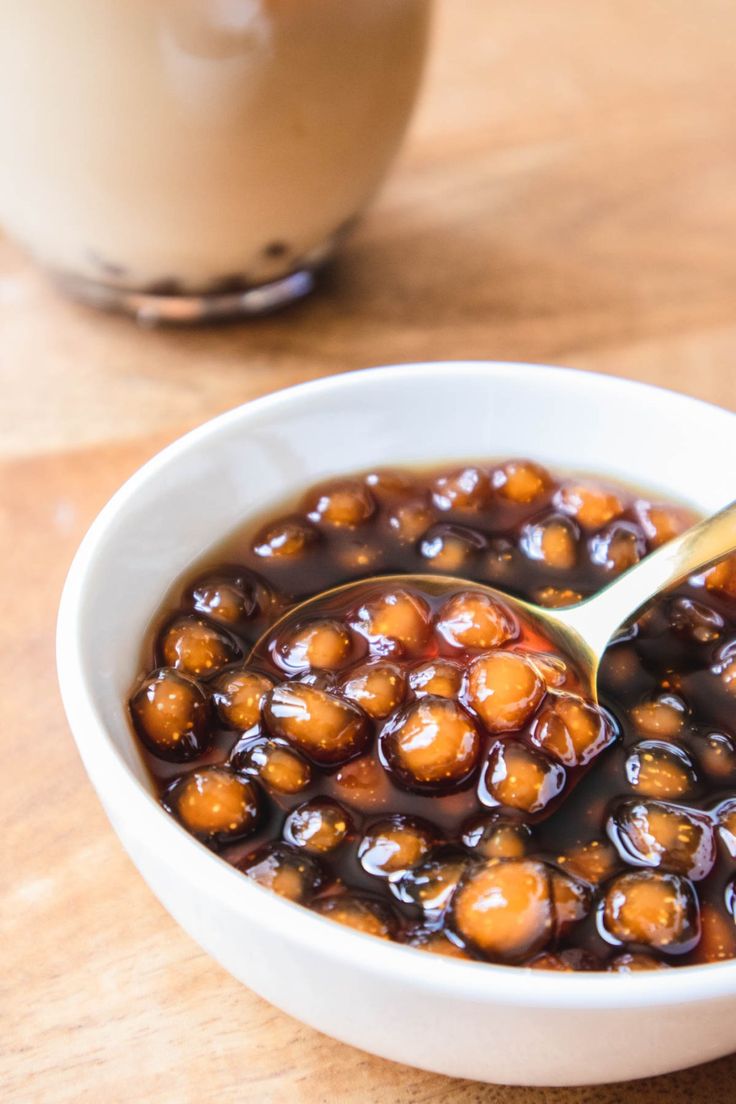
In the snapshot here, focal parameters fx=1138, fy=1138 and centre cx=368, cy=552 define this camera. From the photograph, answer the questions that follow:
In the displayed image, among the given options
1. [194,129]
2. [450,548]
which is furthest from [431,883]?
[194,129]

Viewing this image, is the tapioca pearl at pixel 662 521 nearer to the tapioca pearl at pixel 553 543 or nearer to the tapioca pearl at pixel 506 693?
the tapioca pearl at pixel 553 543

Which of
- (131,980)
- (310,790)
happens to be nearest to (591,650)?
(310,790)

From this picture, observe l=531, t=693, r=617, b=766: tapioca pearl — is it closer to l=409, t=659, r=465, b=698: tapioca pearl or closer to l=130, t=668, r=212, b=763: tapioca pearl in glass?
l=409, t=659, r=465, b=698: tapioca pearl

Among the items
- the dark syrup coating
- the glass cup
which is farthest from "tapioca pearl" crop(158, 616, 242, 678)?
the glass cup

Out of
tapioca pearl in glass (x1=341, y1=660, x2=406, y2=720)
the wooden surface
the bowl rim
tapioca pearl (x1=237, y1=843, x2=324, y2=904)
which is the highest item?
the bowl rim

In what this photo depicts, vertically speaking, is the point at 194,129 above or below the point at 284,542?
above

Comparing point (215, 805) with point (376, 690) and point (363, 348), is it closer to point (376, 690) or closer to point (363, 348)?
point (376, 690)
